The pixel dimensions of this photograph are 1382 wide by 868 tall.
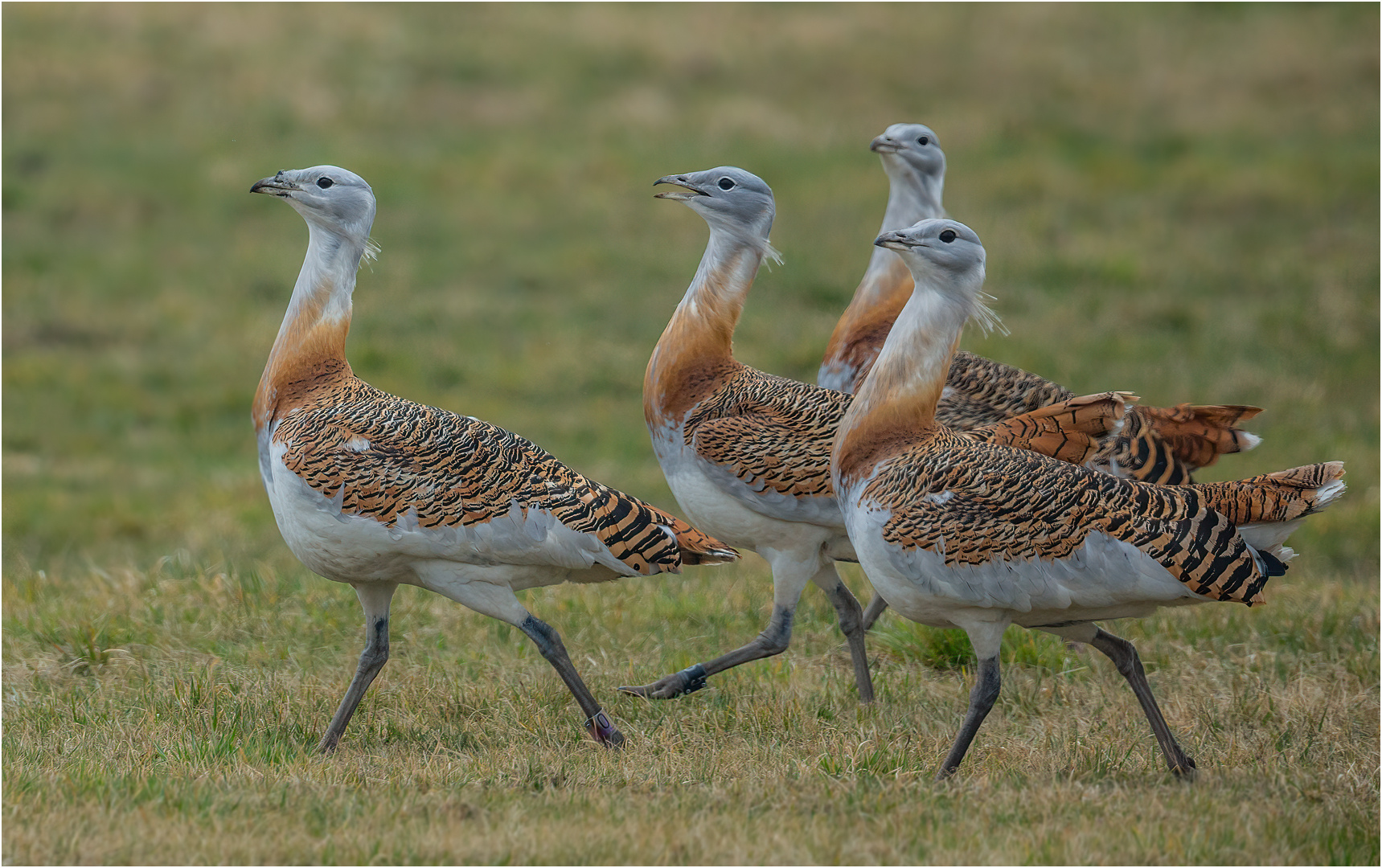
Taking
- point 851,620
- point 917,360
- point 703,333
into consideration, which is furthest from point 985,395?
point 917,360

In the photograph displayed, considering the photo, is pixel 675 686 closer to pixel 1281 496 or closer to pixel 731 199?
pixel 731 199

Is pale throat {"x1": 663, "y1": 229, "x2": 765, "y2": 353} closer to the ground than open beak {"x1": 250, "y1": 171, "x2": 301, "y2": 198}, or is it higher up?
closer to the ground

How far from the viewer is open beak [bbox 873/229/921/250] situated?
4301 mm

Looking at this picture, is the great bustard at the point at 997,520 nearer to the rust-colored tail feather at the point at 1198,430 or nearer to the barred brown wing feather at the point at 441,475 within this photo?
the barred brown wing feather at the point at 441,475

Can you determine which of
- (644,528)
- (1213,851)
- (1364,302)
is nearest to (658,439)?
(644,528)

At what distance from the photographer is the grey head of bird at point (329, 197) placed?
4.73 m

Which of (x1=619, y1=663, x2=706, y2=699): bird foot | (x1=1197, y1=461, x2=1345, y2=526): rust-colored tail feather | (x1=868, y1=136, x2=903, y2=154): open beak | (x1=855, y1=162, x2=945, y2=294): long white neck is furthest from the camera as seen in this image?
(x1=855, y1=162, x2=945, y2=294): long white neck

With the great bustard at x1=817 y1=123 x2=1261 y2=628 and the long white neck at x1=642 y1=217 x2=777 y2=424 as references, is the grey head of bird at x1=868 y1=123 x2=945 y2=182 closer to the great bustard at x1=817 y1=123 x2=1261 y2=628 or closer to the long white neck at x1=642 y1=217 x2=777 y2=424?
the great bustard at x1=817 y1=123 x2=1261 y2=628

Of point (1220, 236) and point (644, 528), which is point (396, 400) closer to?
point (644, 528)

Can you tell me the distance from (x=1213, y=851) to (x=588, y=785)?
5.51 feet

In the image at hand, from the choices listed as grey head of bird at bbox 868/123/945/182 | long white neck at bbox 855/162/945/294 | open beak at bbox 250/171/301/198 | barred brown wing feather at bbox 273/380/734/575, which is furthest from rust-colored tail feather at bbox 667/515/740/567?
grey head of bird at bbox 868/123/945/182

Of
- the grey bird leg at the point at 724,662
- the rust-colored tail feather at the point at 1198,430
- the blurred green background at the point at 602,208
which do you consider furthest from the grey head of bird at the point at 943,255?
the blurred green background at the point at 602,208

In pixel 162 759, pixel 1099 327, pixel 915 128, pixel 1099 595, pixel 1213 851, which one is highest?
pixel 915 128

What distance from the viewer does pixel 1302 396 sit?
10219mm
